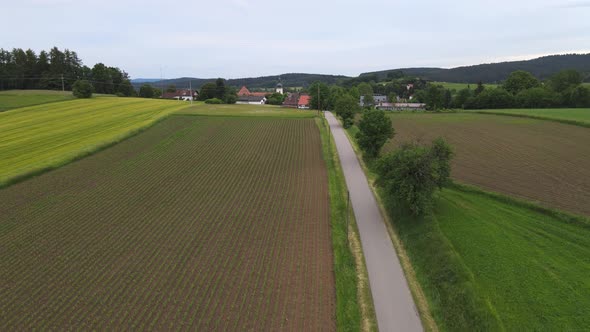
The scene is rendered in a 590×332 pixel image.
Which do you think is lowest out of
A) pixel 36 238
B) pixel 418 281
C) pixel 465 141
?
pixel 418 281

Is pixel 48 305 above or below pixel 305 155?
below

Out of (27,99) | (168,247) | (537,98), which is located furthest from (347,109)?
(27,99)

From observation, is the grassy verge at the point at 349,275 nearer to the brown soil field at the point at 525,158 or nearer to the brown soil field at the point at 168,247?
the brown soil field at the point at 168,247

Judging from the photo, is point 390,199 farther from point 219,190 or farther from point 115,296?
point 115,296

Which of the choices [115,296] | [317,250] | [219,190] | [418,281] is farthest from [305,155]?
[115,296]

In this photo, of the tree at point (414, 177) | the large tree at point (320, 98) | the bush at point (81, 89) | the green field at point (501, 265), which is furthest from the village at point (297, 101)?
the green field at point (501, 265)

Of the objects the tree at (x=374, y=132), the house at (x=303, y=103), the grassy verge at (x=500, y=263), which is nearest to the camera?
the grassy verge at (x=500, y=263)
